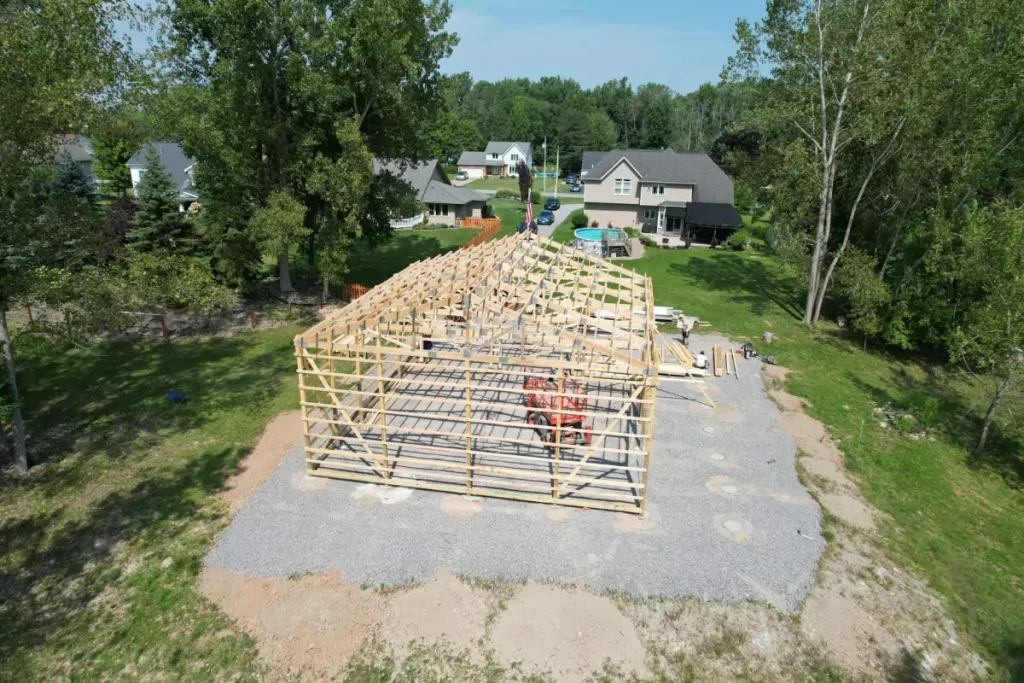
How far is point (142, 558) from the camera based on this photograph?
1073 cm

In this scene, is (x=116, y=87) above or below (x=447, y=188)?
above

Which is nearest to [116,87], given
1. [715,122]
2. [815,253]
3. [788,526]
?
[788,526]

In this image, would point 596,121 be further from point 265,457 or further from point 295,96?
point 265,457

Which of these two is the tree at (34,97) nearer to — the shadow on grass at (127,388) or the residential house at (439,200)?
the shadow on grass at (127,388)

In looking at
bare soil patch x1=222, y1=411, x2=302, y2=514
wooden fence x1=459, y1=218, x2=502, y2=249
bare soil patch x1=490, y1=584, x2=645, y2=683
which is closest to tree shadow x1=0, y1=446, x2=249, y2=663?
bare soil patch x1=222, y1=411, x2=302, y2=514

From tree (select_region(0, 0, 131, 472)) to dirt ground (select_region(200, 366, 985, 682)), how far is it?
27.3ft

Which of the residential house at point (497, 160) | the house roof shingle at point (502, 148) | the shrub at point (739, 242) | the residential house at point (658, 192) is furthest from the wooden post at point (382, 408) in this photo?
the house roof shingle at point (502, 148)

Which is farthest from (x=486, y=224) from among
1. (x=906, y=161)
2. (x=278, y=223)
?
(x=906, y=161)

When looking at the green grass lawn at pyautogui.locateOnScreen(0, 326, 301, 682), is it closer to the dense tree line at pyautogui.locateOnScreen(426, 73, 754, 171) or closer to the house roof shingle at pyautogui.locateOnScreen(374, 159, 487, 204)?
the house roof shingle at pyautogui.locateOnScreen(374, 159, 487, 204)

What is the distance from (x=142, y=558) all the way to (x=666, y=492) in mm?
10335

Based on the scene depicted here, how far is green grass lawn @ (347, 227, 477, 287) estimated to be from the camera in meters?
32.1

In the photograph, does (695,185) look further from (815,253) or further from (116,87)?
(116,87)

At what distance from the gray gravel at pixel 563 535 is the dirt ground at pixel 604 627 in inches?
13.4

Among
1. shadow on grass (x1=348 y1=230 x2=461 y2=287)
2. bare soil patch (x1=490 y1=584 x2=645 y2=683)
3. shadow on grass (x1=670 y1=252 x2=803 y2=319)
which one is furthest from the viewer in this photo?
shadow on grass (x1=348 y1=230 x2=461 y2=287)
